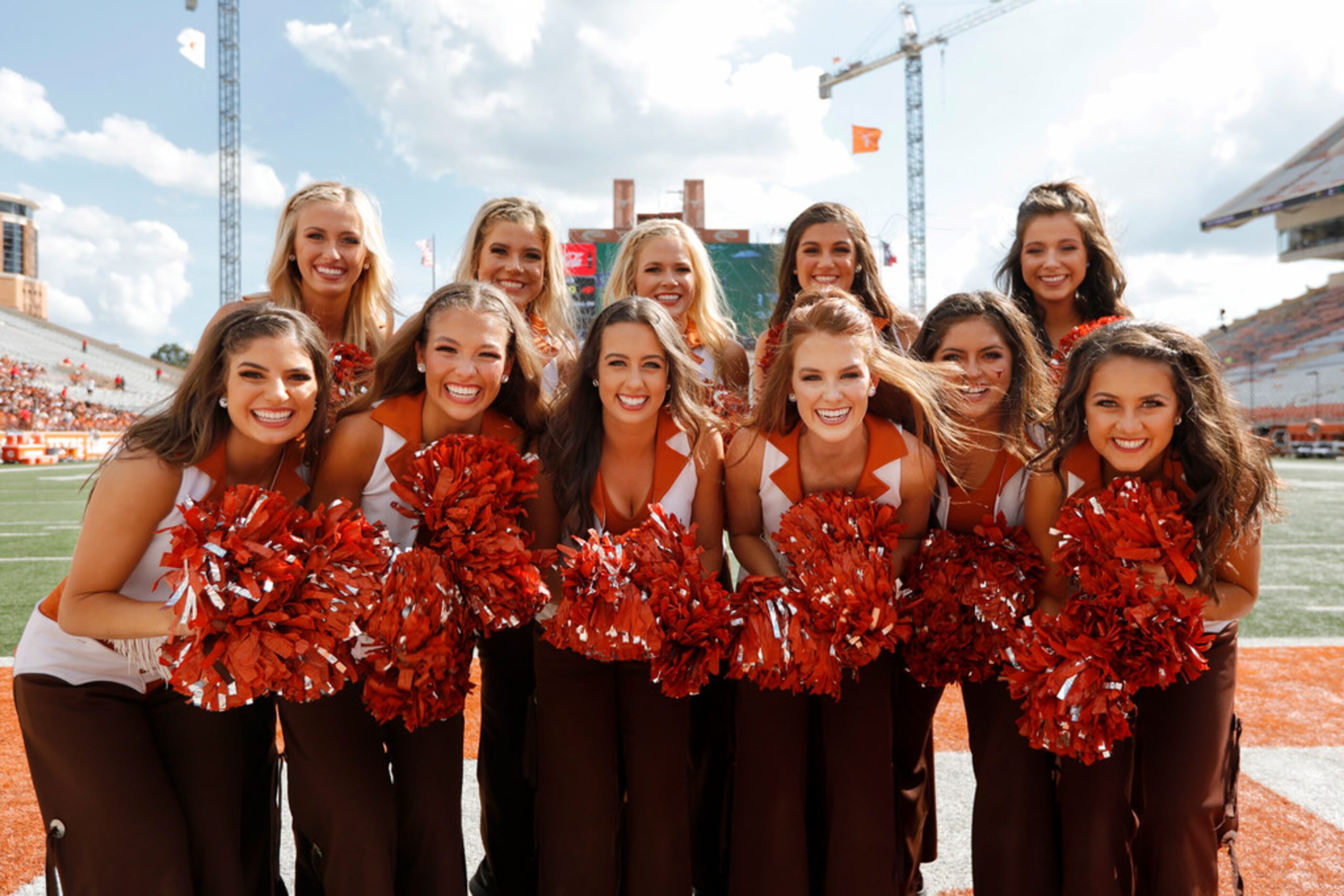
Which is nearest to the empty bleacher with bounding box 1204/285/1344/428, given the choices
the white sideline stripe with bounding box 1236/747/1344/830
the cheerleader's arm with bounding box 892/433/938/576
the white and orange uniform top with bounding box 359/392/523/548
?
the white sideline stripe with bounding box 1236/747/1344/830

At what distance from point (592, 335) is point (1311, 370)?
47225 mm

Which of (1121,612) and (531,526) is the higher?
(531,526)

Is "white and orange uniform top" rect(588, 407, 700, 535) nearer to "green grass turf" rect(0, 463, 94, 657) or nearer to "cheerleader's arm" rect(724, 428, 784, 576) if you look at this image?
"cheerleader's arm" rect(724, 428, 784, 576)

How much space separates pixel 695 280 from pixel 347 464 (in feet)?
5.86

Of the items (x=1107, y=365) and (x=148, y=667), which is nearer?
(x=148, y=667)

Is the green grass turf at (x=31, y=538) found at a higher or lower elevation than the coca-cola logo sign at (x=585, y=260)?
lower

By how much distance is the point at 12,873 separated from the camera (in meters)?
2.49

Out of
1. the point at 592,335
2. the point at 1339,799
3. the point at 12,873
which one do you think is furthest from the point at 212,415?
the point at 1339,799

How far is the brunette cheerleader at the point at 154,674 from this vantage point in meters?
2.02

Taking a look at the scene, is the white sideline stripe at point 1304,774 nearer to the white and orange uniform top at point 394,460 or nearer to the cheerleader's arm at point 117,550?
the white and orange uniform top at point 394,460

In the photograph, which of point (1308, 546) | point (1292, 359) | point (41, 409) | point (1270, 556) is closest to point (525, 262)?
point (1270, 556)

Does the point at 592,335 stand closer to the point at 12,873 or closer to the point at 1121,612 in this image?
the point at 1121,612

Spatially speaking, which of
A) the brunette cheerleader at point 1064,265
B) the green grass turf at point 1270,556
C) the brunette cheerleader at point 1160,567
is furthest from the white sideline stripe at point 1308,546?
the brunette cheerleader at point 1160,567

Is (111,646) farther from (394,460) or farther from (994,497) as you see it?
(994,497)
